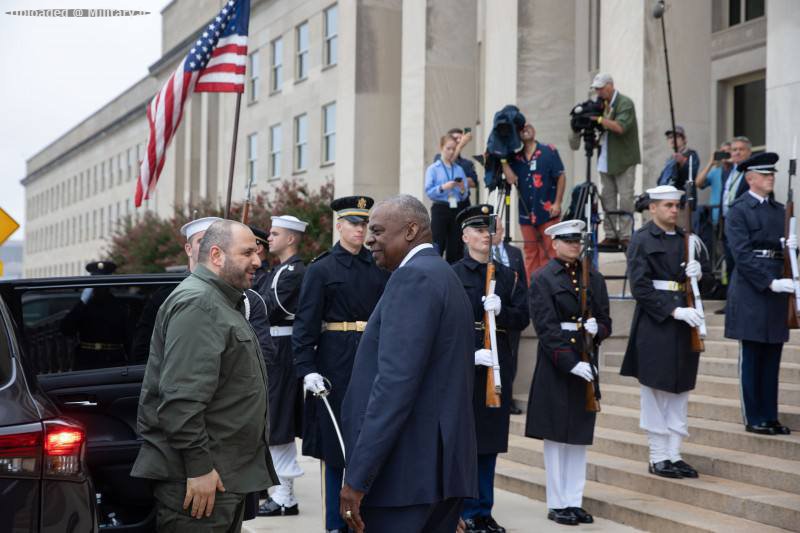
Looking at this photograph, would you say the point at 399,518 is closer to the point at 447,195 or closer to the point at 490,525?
the point at 490,525

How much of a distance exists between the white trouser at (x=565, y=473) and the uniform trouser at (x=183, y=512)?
3798 millimetres

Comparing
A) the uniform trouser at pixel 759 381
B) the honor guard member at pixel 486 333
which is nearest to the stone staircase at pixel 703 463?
the uniform trouser at pixel 759 381

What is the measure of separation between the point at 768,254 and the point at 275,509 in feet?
13.7

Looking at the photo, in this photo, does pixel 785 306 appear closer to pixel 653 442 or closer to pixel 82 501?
pixel 653 442

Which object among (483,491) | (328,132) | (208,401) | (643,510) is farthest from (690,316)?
(328,132)

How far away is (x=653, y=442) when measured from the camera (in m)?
8.69

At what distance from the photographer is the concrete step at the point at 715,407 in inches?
355

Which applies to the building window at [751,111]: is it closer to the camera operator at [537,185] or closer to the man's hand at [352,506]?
the camera operator at [537,185]

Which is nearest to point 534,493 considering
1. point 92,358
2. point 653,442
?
point 653,442

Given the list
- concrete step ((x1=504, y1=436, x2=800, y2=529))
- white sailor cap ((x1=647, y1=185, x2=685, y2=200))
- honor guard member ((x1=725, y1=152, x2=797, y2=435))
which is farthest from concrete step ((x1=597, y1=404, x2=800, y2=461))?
white sailor cap ((x1=647, y1=185, x2=685, y2=200))

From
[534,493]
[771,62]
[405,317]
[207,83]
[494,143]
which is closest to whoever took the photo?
[405,317]

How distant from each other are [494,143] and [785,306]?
4816 millimetres

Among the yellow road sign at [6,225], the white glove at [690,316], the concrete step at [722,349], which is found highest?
the yellow road sign at [6,225]

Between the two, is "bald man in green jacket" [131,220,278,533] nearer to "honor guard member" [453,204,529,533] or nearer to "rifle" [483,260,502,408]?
"rifle" [483,260,502,408]
